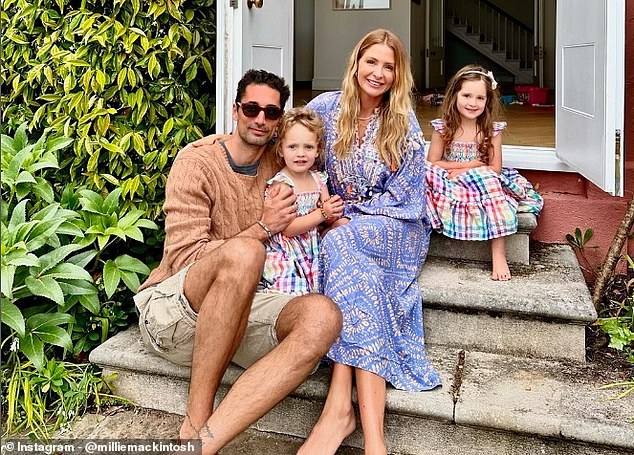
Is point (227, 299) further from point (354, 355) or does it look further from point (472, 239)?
point (472, 239)

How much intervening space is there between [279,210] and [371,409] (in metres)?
0.65

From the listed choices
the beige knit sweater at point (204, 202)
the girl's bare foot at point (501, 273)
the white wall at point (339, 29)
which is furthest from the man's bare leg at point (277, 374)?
the white wall at point (339, 29)

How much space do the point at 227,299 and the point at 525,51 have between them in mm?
9144

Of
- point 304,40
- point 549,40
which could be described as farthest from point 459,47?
point 304,40

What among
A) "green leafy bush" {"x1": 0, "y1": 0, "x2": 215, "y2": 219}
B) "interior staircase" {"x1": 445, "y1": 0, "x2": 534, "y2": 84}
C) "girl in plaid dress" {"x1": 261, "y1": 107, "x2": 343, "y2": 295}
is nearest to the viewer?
"girl in plaid dress" {"x1": 261, "y1": 107, "x2": 343, "y2": 295}

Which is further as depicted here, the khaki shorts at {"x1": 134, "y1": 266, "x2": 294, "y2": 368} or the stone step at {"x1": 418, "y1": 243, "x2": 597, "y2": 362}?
the stone step at {"x1": 418, "y1": 243, "x2": 597, "y2": 362}

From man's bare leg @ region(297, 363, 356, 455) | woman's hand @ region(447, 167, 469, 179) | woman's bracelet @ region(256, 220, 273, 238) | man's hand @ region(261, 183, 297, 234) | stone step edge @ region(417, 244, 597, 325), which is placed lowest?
man's bare leg @ region(297, 363, 356, 455)

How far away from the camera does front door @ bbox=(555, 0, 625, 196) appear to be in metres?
2.18

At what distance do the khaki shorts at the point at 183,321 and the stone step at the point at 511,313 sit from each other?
580 millimetres

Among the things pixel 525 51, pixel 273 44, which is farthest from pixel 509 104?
pixel 273 44

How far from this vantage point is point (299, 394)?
2.01m

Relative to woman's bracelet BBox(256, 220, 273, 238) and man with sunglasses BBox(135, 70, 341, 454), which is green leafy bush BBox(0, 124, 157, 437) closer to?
man with sunglasses BBox(135, 70, 341, 454)

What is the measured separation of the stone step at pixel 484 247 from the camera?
255 centimetres

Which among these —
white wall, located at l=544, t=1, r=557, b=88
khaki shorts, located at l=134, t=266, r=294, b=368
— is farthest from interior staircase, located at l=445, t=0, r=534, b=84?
khaki shorts, located at l=134, t=266, r=294, b=368
